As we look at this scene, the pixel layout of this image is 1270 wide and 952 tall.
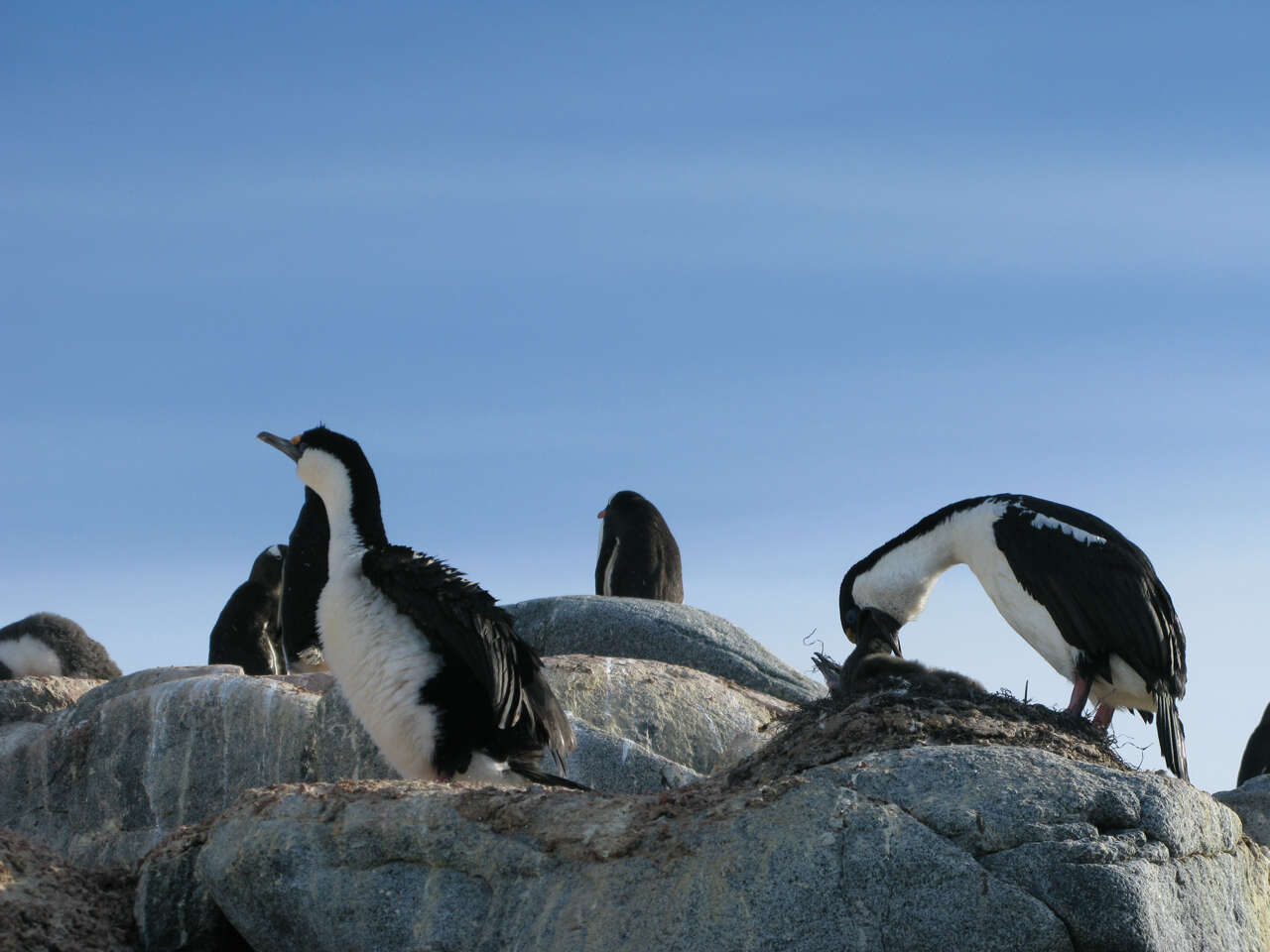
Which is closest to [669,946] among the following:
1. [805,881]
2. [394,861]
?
[805,881]

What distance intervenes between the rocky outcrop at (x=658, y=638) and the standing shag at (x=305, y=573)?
259 centimetres

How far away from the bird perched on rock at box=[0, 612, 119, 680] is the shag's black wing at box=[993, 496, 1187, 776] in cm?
1176

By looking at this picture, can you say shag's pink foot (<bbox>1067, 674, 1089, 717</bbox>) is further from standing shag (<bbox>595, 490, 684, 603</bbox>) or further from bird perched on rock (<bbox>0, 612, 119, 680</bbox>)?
bird perched on rock (<bbox>0, 612, 119, 680</bbox>)

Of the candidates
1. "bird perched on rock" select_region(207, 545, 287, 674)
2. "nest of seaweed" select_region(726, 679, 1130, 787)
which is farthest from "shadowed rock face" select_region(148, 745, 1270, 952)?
"bird perched on rock" select_region(207, 545, 287, 674)

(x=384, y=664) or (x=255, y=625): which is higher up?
(x=255, y=625)

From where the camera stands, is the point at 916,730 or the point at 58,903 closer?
the point at 58,903

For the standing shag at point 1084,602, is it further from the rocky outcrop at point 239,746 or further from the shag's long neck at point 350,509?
the shag's long neck at point 350,509

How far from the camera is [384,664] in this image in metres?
7.34

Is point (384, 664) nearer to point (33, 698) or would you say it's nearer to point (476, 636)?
point (476, 636)

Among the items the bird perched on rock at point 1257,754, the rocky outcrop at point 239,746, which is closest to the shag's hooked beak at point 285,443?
the rocky outcrop at point 239,746

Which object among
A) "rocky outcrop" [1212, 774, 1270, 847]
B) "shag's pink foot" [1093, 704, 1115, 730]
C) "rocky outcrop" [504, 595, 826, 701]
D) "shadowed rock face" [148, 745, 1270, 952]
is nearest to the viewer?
"shadowed rock face" [148, 745, 1270, 952]

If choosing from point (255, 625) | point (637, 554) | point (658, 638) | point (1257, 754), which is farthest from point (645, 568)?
point (1257, 754)

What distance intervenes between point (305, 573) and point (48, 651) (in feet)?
30.5

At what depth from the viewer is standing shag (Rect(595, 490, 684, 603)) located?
17484 mm
